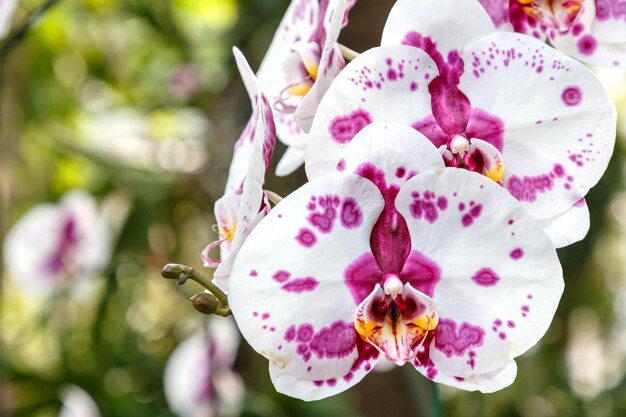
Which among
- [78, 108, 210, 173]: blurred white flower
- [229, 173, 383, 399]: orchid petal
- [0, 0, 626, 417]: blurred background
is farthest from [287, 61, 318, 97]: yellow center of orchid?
[78, 108, 210, 173]: blurred white flower

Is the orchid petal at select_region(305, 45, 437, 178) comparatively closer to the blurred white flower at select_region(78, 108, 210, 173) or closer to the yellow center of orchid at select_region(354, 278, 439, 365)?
the yellow center of orchid at select_region(354, 278, 439, 365)

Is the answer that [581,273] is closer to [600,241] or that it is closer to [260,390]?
[600,241]

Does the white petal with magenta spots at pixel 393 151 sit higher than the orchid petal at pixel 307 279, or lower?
higher

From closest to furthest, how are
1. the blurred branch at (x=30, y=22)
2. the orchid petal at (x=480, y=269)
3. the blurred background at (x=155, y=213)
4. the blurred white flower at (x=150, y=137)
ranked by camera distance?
the orchid petal at (x=480, y=269), the blurred branch at (x=30, y=22), the blurred background at (x=155, y=213), the blurred white flower at (x=150, y=137)

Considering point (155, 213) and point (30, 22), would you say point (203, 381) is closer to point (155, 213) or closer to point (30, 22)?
point (155, 213)

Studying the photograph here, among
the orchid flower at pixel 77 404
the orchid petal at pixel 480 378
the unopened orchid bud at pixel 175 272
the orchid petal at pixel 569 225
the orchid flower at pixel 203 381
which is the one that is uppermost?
the unopened orchid bud at pixel 175 272

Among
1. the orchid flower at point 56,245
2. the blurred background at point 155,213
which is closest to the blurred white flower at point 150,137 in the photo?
the blurred background at point 155,213

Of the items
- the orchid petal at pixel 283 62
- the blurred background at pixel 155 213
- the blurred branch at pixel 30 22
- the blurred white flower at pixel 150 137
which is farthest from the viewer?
the blurred white flower at pixel 150 137

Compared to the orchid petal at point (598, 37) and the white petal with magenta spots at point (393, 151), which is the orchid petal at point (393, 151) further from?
the orchid petal at point (598, 37)
